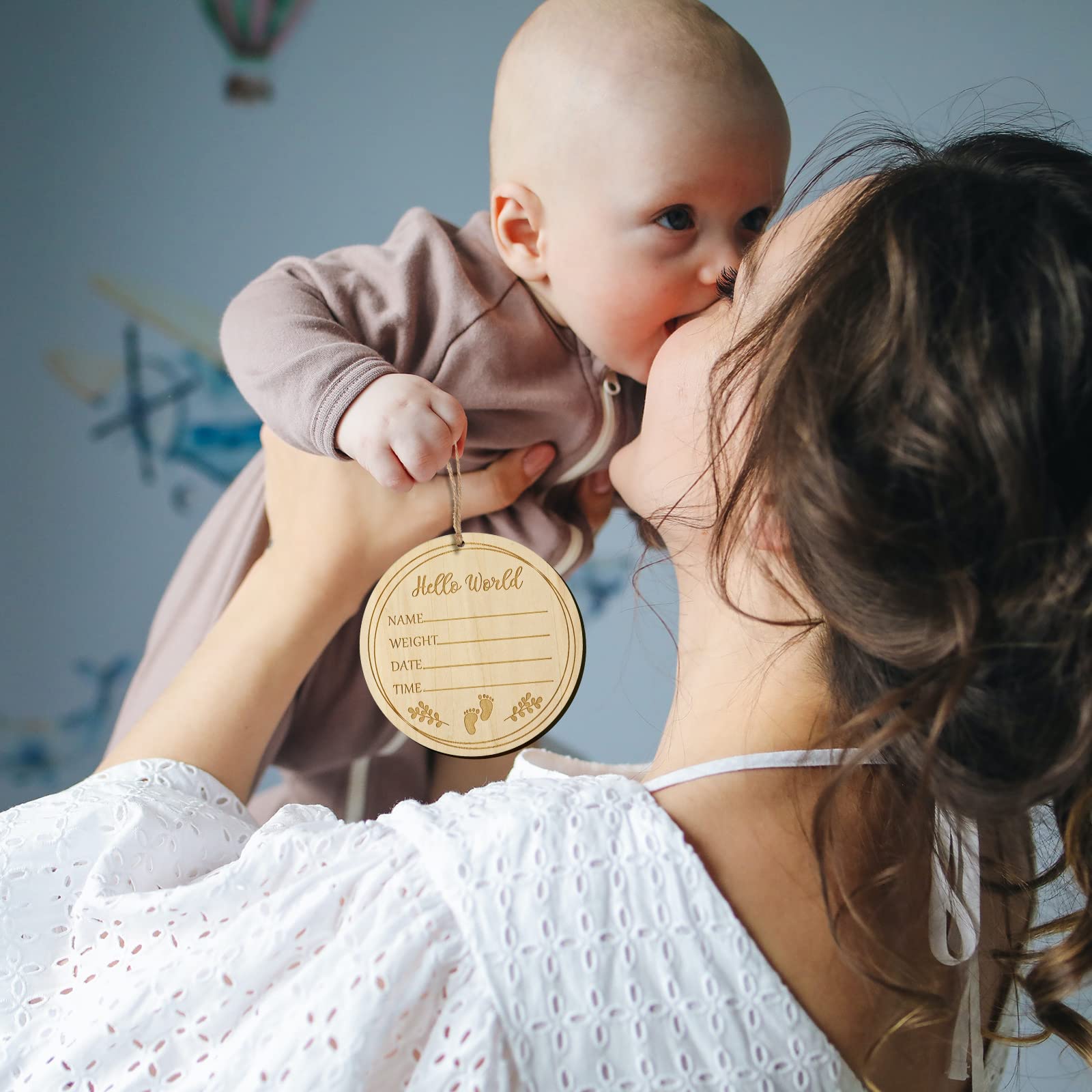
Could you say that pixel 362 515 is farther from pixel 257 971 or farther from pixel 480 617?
pixel 257 971

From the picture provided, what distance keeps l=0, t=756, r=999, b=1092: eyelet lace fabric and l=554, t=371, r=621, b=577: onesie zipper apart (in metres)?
0.36

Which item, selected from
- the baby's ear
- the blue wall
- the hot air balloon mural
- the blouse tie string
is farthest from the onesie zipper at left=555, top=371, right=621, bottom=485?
the hot air balloon mural

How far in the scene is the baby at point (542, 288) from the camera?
2.50ft

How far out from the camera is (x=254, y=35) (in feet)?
5.33

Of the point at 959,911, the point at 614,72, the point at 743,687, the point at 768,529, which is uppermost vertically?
the point at 614,72

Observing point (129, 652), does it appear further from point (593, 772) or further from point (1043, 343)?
point (1043, 343)

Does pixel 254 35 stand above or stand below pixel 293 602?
above

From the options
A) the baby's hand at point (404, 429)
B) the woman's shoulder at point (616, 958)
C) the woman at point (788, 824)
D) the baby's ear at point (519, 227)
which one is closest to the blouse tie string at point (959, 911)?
the woman at point (788, 824)

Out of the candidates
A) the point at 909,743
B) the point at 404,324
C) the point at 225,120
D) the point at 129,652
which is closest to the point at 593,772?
the point at 909,743

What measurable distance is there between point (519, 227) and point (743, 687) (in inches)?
17.8

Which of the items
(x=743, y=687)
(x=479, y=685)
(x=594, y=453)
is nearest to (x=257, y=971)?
(x=479, y=685)

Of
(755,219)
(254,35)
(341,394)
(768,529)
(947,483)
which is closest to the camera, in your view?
(947,483)

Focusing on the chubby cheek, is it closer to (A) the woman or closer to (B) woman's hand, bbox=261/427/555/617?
(A) the woman

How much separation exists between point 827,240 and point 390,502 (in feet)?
1.38
